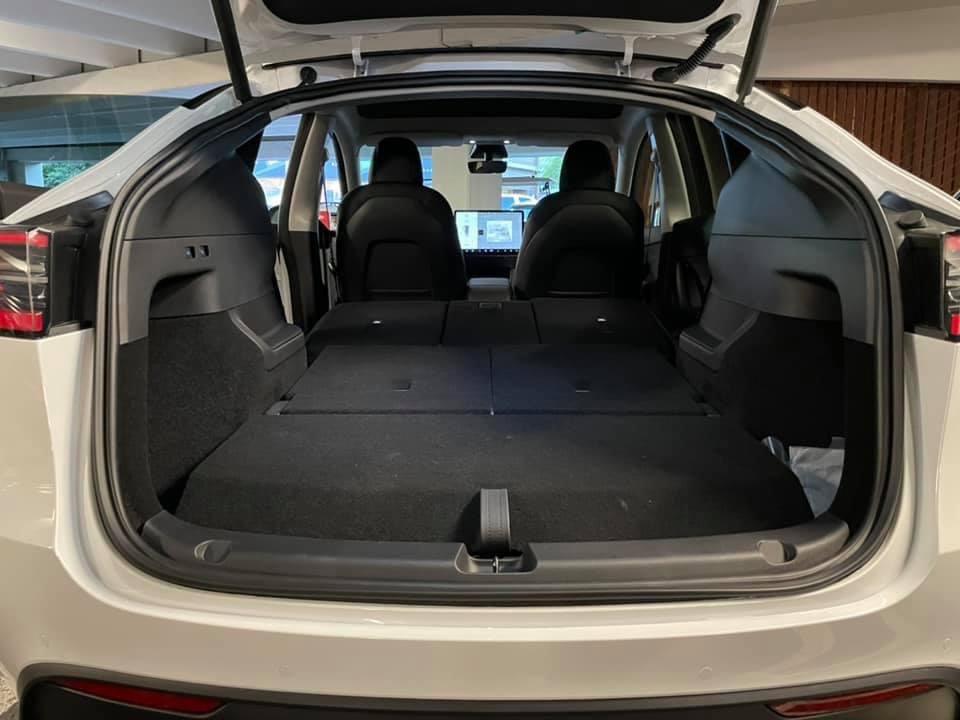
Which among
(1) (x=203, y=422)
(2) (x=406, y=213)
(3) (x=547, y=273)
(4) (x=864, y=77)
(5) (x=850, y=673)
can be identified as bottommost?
(5) (x=850, y=673)

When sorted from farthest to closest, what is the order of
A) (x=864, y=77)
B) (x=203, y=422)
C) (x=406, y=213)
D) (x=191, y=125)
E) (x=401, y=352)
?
(x=864, y=77), (x=406, y=213), (x=401, y=352), (x=203, y=422), (x=191, y=125)

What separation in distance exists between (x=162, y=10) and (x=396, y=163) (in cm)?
504

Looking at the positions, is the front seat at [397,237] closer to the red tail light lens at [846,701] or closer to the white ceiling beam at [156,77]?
the red tail light lens at [846,701]

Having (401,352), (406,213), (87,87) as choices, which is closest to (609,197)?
(406,213)

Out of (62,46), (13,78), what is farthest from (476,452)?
(13,78)

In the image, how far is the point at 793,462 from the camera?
133 centimetres

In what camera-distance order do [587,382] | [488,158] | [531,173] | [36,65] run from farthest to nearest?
[36,65] < [531,173] < [488,158] < [587,382]

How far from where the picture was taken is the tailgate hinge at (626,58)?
141 centimetres

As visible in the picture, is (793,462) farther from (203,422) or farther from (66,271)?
(66,271)

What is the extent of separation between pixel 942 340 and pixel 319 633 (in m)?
0.85

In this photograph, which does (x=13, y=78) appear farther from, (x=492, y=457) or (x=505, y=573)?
(x=505, y=573)

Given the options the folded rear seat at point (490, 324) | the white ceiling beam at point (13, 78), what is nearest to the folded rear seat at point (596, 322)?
the folded rear seat at point (490, 324)

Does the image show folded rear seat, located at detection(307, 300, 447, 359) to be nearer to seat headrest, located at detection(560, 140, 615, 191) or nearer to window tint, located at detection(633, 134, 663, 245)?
seat headrest, located at detection(560, 140, 615, 191)

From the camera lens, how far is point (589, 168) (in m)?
2.86
